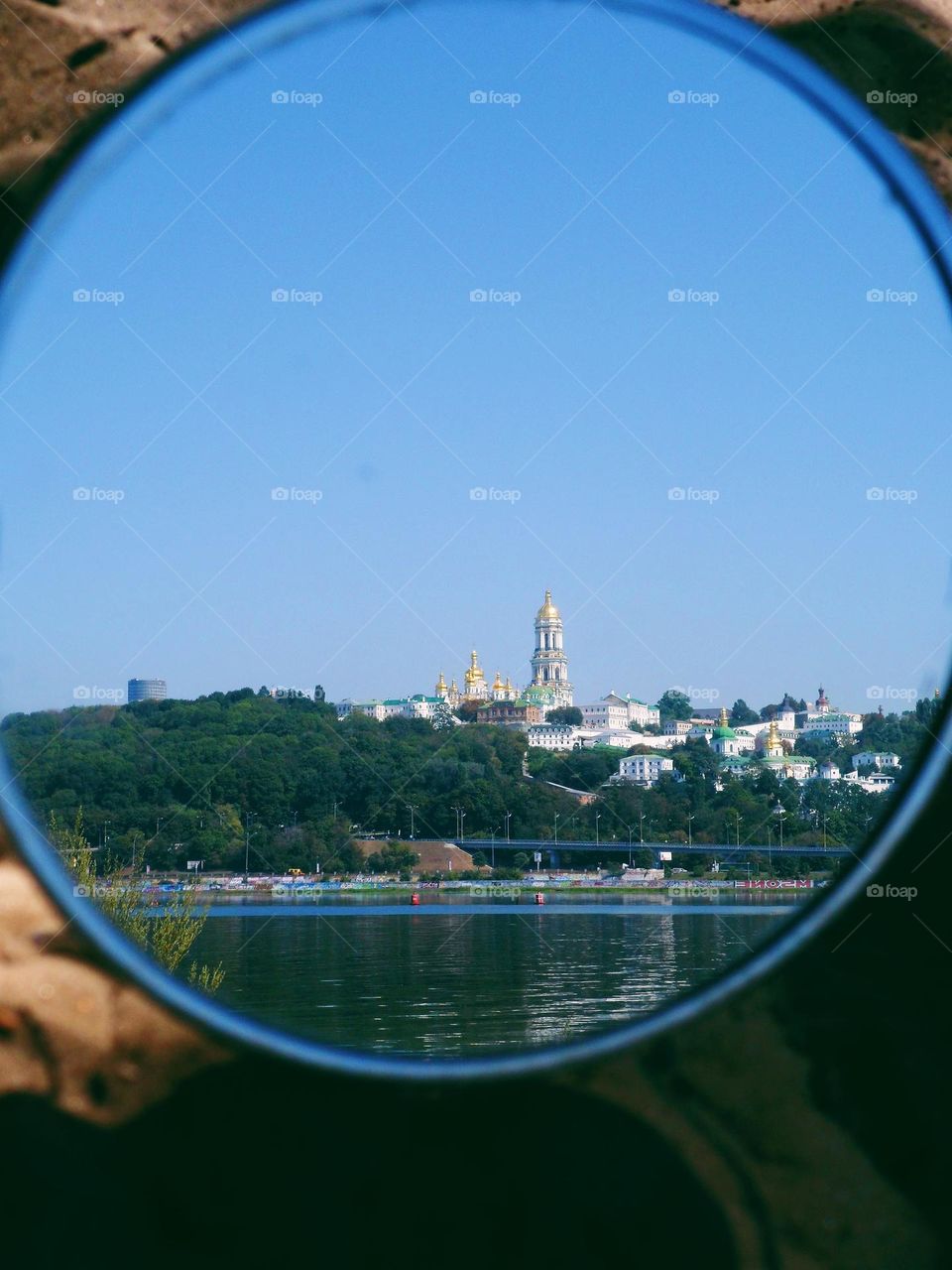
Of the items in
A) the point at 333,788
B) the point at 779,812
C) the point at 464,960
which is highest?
the point at 333,788

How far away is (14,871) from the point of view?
1.54 meters

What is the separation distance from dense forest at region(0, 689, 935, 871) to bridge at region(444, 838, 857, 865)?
0.31m

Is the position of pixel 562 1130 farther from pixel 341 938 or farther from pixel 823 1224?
pixel 341 938

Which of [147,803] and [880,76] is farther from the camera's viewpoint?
[147,803]

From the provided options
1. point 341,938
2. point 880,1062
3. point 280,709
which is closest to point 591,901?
point 280,709

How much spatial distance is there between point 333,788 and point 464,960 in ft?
30.1

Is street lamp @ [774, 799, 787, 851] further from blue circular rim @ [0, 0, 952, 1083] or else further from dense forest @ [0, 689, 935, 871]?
blue circular rim @ [0, 0, 952, 1083]

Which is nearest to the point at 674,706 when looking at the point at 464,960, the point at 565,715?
the point at 565,715

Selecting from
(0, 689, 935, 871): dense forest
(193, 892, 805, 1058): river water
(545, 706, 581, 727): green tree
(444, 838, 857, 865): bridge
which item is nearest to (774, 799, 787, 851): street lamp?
(0, 689, 935, 871): dense forest

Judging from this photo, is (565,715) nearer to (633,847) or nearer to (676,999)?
(633,847)

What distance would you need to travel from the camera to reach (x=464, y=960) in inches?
835

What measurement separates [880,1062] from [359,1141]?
0.55 metres

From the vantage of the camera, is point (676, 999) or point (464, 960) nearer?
point (676, 999)

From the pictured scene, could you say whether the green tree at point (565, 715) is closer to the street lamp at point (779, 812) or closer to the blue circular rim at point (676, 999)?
the street lamp at point (779, 812)
